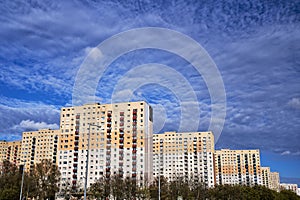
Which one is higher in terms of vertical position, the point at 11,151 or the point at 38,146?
the point at 38,146

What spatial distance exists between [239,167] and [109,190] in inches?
4467

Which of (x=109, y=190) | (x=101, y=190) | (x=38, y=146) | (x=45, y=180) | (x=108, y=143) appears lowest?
(x=101, y=190)

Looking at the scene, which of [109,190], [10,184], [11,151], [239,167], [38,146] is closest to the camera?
[10,184]

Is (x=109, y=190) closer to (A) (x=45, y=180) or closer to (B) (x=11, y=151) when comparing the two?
(A) (x=45, y=180)

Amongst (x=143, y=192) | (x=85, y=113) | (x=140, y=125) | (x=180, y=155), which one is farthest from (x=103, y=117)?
Answer: (x=180, y=155)

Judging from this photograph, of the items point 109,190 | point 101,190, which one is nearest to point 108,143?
point 101,190

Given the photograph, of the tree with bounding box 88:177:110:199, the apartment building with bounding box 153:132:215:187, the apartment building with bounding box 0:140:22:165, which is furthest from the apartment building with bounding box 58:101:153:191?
the apartment building with bounding box 0:140:22:165

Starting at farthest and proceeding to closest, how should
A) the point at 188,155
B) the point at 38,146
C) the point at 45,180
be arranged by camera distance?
1. the point at 38,146
2. the point at 188,155
3. the point at 45,180

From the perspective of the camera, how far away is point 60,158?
111500mm

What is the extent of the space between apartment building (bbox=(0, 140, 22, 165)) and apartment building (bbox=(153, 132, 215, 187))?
2915 inches

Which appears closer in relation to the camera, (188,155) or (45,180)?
(45,180)

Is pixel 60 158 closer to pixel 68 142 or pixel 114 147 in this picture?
pixel 68 142

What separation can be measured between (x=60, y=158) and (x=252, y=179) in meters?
106

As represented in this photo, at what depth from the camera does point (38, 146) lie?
158m
